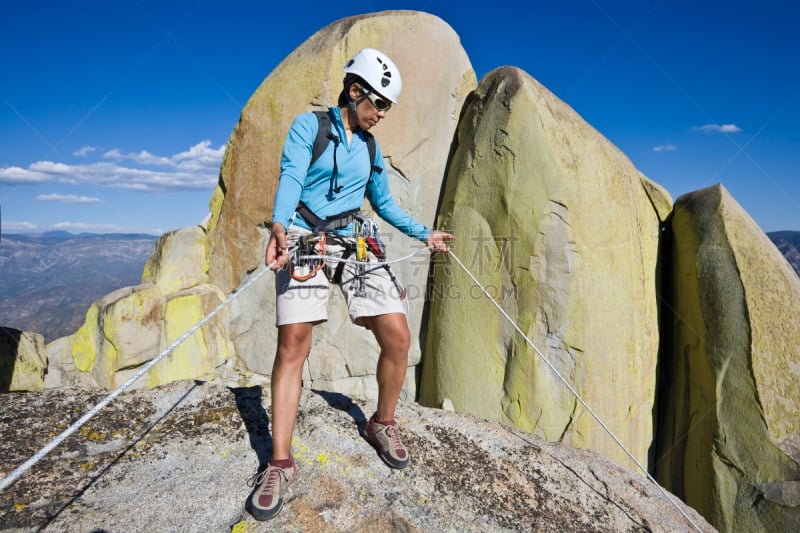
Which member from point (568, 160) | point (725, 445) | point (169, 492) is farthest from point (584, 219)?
point (169, 492)

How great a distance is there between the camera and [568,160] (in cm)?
718

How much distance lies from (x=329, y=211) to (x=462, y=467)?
2.03 metres

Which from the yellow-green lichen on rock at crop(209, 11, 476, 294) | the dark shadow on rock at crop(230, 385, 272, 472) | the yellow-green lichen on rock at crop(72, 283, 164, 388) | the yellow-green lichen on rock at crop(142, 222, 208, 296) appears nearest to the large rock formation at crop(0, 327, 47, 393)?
Answer: the yellow-green lichen on rock at crop(72, 283, 164, 388)

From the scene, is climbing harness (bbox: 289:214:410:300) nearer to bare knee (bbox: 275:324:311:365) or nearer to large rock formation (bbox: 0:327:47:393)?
bare knee (bbox: 275:324:311:365)

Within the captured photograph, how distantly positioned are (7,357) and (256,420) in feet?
25.3

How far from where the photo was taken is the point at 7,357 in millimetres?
8602

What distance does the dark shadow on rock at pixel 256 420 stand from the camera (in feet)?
10.7

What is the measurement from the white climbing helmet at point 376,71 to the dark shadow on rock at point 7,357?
9.06 metres

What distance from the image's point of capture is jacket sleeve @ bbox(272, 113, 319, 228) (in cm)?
271

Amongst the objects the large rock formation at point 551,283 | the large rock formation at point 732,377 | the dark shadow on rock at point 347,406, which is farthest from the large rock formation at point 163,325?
the large rock formation at point 732,377

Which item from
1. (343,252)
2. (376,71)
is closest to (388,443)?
(343,252)

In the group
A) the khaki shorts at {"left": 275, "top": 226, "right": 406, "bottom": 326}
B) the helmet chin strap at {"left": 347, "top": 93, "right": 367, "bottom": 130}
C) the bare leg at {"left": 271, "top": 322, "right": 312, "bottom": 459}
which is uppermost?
the helmet chin strap at {"left": 347, "top": 93, "right": 367, "bottom": 130}

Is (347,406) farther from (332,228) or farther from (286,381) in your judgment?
(332,228)

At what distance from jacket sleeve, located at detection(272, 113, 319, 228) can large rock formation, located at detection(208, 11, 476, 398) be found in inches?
216
